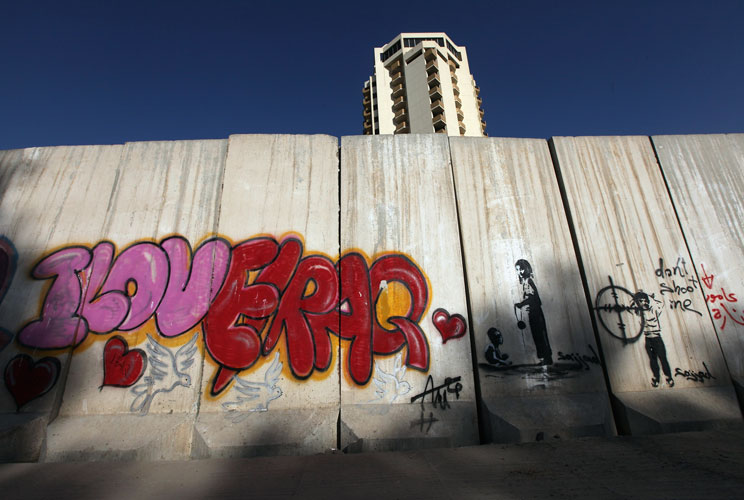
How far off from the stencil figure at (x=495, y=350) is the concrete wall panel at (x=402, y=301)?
0.90ft

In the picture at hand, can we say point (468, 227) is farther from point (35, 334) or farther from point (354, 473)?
point (35, 334)

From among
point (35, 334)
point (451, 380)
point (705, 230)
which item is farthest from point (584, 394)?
point (35, 334)

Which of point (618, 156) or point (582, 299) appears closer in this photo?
point (582, 299)

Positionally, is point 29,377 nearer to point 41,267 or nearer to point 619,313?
point 41,267

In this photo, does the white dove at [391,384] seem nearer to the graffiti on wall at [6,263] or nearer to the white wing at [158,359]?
the white wing at [158,359]

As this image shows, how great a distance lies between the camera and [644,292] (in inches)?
177

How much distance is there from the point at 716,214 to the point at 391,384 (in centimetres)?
564

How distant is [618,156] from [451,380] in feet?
15.0

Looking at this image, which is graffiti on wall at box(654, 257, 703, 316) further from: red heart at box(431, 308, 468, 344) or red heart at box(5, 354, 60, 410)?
red heart at box(5, 354, 60, 410)

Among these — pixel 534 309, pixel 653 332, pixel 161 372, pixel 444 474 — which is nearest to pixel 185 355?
pixel 161 372

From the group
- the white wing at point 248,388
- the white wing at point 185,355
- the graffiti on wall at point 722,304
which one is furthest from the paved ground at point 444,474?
the graffiti on wall at point 722,304

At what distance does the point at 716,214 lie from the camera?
196 inches

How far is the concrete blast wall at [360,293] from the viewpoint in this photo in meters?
3.77

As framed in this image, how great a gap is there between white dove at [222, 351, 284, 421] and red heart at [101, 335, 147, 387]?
1.19 m
